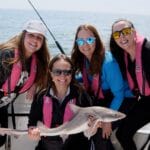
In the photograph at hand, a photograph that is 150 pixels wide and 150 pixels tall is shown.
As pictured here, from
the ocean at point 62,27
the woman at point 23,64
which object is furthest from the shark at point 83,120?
the ocean at point 62,27

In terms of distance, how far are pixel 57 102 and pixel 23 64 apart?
579mm

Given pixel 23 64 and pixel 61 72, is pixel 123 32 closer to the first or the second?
pixel 61 72

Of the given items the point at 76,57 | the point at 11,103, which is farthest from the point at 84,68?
the point at 11,103

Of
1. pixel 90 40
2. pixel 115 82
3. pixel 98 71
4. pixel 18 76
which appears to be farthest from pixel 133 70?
pixel 18 76

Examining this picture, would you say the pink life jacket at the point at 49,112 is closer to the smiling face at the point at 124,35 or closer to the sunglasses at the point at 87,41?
the sunglasses at the point at 87,41

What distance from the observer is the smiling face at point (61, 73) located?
4070 millimetres

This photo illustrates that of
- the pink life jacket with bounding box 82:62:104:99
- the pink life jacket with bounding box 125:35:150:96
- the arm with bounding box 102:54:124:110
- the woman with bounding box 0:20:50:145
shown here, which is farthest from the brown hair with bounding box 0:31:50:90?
the pink life jacket with bounding box 125:35:150:96

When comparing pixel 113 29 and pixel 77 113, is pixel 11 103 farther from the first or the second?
pixel 113 29

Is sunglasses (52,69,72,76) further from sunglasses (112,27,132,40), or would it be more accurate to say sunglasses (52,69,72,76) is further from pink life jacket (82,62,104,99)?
sunglasses (112,27,132,40)

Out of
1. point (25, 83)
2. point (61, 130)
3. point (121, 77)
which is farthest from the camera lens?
point (25, 83)

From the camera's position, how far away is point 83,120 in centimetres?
392

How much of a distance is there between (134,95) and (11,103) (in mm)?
1310

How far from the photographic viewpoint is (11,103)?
464cm

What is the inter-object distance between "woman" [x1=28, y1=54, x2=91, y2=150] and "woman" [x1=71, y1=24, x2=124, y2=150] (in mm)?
198
